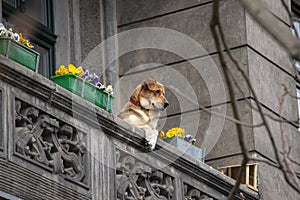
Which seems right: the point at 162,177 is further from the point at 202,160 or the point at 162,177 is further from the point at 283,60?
the point at 283,60

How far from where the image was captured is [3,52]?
1158 centimetres

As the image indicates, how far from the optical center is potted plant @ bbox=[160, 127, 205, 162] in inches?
593

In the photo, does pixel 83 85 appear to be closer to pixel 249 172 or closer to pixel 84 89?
pixel 84 89

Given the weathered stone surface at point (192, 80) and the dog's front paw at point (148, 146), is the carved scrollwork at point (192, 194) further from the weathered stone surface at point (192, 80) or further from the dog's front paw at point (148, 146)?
the weathered stone surface at point (192, 80)

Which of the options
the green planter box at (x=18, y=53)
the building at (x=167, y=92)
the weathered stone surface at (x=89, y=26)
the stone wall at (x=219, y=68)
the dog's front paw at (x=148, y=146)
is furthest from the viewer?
the weathered stone surface at (x=89, y=26)

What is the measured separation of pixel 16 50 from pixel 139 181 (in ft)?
9.27

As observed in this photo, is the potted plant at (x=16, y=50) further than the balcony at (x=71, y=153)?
Yes

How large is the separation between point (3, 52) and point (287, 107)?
24.5 ft

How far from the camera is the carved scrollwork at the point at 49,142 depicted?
1167cm

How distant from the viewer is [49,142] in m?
12.1

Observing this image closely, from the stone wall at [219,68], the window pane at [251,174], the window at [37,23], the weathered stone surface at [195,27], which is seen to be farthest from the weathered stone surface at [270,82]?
the window at [37,23]

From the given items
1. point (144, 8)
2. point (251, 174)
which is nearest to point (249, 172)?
point (251, 174)

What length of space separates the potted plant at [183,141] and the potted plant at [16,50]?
341 cm

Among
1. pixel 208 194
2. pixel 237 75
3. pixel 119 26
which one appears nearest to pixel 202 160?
pixel 208 194
